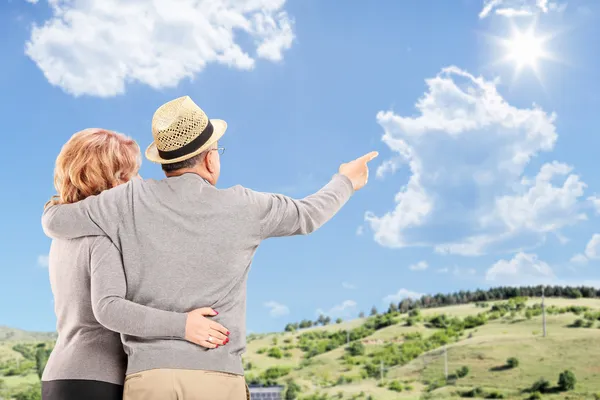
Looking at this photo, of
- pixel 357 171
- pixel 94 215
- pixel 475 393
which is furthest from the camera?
pixel 475 393

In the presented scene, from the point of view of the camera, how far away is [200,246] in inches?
75.2

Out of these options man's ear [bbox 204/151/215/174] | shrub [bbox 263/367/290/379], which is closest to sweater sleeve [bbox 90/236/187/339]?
man's ear [bbox 204/151/215/174]

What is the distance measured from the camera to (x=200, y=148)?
6.56 ft

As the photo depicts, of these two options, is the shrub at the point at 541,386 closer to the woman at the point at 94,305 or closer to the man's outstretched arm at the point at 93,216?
the woman at the point at 94,305

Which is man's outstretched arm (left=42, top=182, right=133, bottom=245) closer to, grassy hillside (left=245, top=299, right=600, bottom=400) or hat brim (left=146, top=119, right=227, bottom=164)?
hat brim (left=146, top=119, right=227, bottom=164)

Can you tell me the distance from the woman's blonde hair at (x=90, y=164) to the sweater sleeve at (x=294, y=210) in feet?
1.56

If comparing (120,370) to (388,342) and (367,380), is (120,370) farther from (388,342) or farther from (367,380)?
(388,342)

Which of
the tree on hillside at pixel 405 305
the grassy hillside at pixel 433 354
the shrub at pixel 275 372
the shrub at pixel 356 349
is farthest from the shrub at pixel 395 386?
the tree on hillside at pixel 405 305

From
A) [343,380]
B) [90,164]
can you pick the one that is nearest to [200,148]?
[90,164]

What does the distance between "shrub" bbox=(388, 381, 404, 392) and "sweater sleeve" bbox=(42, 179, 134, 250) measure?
94.8 ft

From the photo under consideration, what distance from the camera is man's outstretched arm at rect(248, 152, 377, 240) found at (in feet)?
6.54

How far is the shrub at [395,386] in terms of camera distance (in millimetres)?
29500

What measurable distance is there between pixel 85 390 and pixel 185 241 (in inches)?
22.3

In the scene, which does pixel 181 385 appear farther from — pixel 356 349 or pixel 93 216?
pixel 356 349
